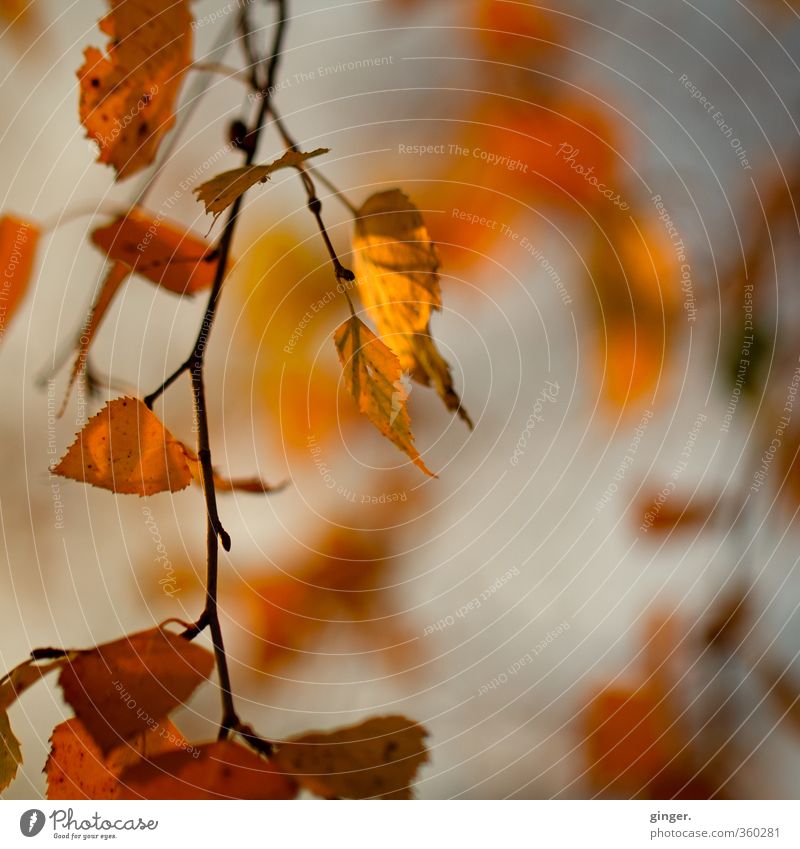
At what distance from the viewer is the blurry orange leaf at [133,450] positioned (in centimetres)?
30

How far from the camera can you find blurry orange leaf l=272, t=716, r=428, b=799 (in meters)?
0.32

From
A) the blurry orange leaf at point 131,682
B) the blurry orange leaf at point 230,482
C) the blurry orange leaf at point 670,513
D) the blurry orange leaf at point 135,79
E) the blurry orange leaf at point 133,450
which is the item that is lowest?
the blurry orange leaf at point 131,682

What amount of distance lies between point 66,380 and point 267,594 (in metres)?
0.15

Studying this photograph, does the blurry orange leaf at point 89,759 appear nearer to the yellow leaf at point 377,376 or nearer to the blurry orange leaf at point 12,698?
the blurry orange leaf at point 12,698

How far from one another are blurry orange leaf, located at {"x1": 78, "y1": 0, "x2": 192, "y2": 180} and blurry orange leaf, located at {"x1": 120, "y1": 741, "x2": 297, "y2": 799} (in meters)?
0.28

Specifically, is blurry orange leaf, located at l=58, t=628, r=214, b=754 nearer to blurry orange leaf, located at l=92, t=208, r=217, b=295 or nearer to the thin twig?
the thin twig

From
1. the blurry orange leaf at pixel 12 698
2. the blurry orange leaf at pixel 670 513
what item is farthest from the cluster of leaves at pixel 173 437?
the blurry orange leaf at pixel 670 513

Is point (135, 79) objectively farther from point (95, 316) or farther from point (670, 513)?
point (670, 513)

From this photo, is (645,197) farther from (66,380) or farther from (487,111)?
(66,380)

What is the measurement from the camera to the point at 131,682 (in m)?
0.31

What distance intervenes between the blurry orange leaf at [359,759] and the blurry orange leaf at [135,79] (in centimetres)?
29

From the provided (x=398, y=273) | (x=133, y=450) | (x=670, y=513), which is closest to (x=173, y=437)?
(x=133, y=450)

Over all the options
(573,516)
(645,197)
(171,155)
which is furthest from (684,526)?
(171,155)

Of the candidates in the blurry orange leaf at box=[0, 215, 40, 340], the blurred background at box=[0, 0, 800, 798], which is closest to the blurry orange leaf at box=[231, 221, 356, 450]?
the blurred background at box=[0, 0, 800, 798]
